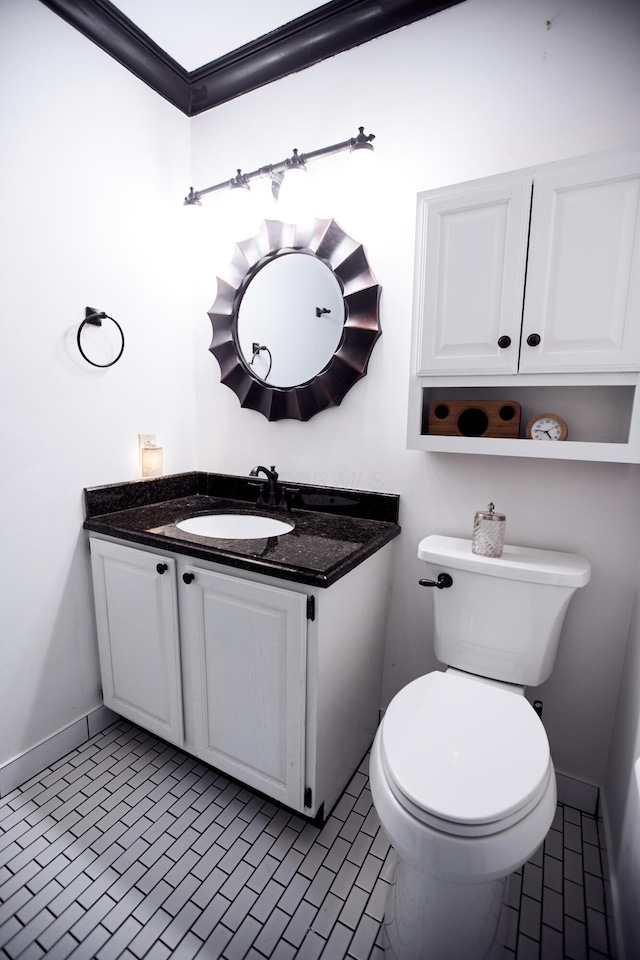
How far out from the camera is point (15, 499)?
4.48 ft

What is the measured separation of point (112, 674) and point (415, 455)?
1.37 metres

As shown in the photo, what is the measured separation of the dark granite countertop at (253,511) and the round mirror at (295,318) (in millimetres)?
360

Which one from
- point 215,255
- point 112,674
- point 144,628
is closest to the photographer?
point 144,628

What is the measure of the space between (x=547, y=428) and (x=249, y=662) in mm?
1067

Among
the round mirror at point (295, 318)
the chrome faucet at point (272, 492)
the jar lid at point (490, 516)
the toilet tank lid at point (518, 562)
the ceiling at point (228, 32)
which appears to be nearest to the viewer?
the toilet tank lid at point (518, 562)

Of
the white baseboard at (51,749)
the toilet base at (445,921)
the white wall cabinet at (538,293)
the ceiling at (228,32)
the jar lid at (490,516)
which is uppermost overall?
the ceiling at (228,32)

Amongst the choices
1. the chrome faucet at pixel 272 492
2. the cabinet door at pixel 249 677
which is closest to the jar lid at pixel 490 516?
the cabinet door at pixel 249 677

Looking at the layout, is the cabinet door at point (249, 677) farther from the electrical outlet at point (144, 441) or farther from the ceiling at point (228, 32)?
the ceiling at point (228, 32)

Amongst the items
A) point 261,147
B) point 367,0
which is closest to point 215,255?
point 261,147

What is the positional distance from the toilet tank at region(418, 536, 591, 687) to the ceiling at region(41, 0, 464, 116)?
166 centimetres

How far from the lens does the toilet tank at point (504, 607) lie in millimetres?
1176

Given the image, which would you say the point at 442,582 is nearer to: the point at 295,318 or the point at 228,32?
the point at 295,318

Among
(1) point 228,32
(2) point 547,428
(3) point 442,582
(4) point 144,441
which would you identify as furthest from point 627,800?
(1) point 228,32

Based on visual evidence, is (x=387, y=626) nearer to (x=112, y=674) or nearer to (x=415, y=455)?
Answer: (x=415, y=455)
